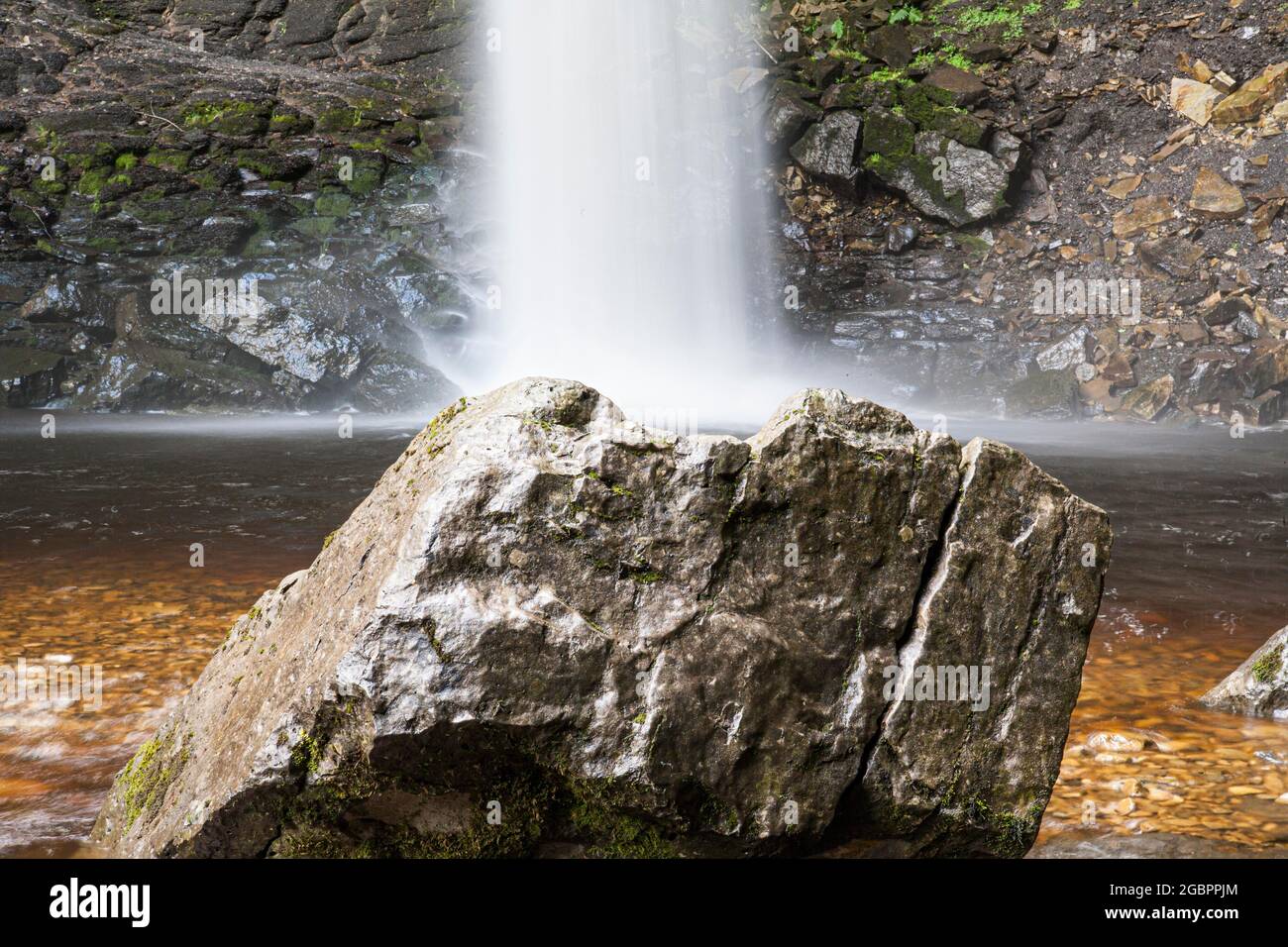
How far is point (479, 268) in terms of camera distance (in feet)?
59.6

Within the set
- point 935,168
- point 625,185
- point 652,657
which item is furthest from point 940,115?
point 652,657

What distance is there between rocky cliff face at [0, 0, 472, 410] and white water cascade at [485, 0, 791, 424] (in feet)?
5.91

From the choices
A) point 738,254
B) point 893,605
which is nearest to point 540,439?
point 893,605

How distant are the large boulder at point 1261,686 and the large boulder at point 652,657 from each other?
5.25ft

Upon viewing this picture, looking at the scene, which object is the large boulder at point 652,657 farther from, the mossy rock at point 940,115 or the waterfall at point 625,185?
the mossy rock at point 940,115

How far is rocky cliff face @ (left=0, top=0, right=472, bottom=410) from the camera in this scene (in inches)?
627

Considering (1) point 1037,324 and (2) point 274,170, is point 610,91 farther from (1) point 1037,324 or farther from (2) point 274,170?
(1) point 1037,324

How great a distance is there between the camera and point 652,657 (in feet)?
7.89

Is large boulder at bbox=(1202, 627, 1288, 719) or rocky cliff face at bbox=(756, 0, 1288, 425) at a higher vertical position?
rocky cliff face at bbox=(756, 0, 1288, 425)

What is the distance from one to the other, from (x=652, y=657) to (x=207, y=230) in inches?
654
